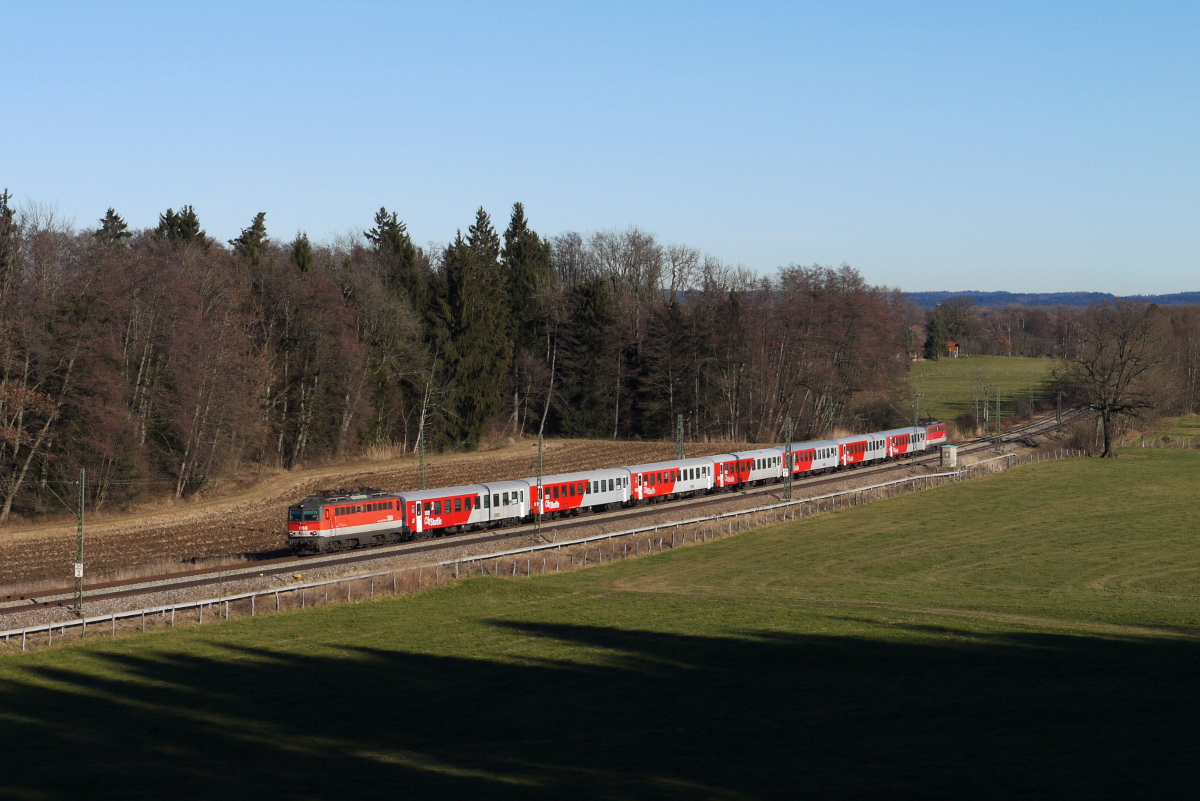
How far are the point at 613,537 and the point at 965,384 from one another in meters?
135

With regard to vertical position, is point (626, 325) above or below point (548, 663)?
above

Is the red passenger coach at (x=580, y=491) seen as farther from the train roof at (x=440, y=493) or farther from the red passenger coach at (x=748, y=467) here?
the red passenger coach at (x=748, y=467)

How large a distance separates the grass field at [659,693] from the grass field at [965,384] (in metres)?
104

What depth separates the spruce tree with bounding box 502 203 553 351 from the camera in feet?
369

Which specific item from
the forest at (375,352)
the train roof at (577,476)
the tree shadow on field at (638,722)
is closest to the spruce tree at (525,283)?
the forest at (375,352)

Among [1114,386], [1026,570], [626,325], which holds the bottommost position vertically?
[1026,570]

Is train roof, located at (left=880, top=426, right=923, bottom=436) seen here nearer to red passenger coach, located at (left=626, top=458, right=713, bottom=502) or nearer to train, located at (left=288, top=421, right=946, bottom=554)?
train, located at (left=288, top=421, right=946, bottom=554)

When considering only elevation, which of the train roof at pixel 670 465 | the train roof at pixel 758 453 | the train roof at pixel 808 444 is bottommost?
the train roof at pixel 670 465

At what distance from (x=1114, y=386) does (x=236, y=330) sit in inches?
2871

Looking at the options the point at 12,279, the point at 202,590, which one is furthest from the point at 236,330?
the point at 202,590

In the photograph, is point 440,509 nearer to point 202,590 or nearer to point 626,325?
point 202,590

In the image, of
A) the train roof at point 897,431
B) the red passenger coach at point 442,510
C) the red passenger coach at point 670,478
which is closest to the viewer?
the red passenger coach at point 442,510

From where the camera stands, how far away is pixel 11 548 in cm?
5209

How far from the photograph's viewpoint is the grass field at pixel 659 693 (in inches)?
690
